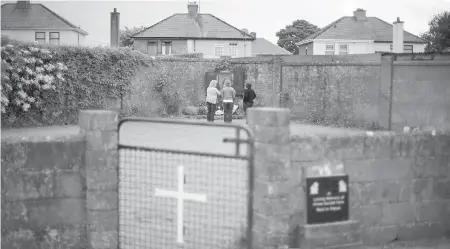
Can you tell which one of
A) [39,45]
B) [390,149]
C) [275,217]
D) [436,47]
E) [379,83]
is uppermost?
[436,47]

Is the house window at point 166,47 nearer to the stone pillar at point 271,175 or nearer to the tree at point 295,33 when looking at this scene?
the tree at point 295,33

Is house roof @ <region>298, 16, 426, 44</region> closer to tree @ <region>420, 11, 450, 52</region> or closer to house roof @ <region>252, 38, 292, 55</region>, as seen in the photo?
tree @ <region>420, 11, 450, 52</region>

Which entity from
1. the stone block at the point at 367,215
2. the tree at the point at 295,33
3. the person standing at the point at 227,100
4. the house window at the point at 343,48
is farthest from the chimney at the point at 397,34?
the tree at the point at 295,33

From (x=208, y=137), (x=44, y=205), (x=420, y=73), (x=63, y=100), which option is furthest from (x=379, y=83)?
(x=44, y=205)

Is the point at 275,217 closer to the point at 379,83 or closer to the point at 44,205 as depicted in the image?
the point at 44,205

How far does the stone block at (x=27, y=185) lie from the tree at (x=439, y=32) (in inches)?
2068

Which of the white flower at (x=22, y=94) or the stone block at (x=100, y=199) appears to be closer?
the stone block at (x=100, y=199)

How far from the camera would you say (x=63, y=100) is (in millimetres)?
22062

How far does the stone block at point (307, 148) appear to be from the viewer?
570 cm

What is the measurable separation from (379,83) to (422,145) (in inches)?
523

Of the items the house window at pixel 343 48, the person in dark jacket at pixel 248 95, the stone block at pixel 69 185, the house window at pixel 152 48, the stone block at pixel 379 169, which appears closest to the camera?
the stone block at pixel 69 185

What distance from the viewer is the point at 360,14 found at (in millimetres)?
54531

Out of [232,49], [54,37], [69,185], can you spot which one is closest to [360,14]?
[232,49]

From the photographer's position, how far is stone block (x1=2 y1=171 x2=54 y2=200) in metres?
5.59
